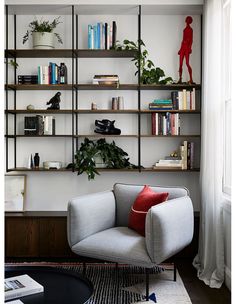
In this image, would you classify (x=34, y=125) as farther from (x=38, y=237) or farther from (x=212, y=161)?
(x=212, y=161)

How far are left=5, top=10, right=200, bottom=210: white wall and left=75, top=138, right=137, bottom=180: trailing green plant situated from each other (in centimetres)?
18

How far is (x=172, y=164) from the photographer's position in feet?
13.2

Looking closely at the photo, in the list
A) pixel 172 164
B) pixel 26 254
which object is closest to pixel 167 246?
pixel 172 164

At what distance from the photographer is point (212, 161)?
3344 millimetres

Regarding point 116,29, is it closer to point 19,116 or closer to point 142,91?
point 142,91

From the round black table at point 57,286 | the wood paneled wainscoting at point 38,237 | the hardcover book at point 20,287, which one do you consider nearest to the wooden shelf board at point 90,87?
the wood paneled wainscoting at point 38,237

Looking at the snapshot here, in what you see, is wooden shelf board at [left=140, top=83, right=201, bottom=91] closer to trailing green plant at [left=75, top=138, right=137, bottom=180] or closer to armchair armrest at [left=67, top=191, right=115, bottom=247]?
trailing green plant at [left=75, top=138, right=137, bottom=180]

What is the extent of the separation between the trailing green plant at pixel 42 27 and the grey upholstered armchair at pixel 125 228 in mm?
1799

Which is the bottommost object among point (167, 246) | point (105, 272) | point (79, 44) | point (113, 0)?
point (105, 272)

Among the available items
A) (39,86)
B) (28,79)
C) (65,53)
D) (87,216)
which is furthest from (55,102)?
(87,216)

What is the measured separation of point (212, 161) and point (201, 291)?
3.49 feet

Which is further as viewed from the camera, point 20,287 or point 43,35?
point 43,35

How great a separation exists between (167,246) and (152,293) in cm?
45

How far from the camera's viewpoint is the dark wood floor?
2844 millimetres
